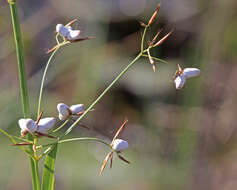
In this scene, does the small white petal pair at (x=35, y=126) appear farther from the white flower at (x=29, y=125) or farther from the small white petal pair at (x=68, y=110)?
the small white petal pair at (x=68, y=110)

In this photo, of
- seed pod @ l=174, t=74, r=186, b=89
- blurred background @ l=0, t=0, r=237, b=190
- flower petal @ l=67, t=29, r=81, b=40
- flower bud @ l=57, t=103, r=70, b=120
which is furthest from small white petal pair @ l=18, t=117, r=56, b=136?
blurred background @ l=0, t=0, r=237, b=190

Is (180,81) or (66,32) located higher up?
(66,32)

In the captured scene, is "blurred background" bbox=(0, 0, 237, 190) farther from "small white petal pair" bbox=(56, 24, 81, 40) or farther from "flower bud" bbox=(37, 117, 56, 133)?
"flower bud" bbox=(37, 117, 56, 133)

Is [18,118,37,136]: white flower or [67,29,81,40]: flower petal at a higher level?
[67,29,81,40]: flower petal

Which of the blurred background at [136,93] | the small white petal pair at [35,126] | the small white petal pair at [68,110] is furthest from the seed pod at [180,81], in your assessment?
the blurred background at [136,93]

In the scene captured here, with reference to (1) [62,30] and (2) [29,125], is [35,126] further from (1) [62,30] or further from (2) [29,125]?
(1) [62,30]

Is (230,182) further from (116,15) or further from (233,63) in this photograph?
(116,15)

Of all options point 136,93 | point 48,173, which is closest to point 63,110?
point 48,173

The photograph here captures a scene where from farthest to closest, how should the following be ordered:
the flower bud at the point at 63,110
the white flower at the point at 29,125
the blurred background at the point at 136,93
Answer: the blurred background at the point at 136,93, the flower bud at the point at 63,110, the white flower at the point at 29,125

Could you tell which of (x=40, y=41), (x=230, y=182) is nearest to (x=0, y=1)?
(x=40, y=41)
